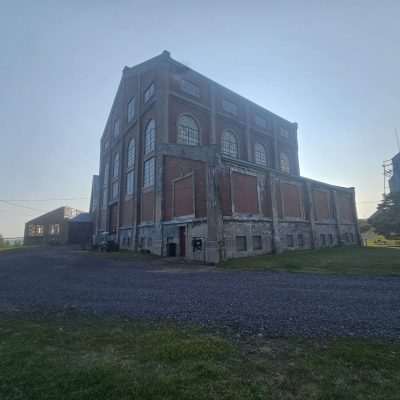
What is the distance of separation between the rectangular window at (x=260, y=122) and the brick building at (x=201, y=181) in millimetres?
295

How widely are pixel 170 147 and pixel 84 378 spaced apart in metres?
18.9

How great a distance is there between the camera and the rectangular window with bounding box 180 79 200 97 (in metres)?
25.6

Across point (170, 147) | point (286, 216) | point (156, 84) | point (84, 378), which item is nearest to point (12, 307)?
point (84, 378)

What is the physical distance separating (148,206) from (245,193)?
10.7 metres

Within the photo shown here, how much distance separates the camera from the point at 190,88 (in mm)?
26344

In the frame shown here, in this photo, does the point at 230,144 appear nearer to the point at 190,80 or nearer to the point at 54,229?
the point at 190,80

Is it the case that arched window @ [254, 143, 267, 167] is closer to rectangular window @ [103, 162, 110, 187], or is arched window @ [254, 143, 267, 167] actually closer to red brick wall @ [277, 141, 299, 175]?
red brick wall @ [277, 141, 299, 175]

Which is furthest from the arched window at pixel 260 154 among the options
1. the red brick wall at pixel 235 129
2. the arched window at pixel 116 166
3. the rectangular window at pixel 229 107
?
the arched window at pixel 116 166

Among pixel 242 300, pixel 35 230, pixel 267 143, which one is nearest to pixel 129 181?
pixel 267 143

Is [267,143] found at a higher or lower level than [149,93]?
lower

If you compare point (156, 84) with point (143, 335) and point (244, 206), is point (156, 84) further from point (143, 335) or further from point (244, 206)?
point (143, 335)

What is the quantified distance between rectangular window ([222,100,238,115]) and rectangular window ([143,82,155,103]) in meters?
9.87

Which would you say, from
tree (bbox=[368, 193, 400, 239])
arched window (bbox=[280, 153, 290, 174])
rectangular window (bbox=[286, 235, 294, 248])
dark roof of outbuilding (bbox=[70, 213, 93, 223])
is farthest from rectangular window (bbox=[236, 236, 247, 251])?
dark roof of outbuilding (bbox=[70, 213, 93, 223])

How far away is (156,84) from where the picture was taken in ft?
78.7
